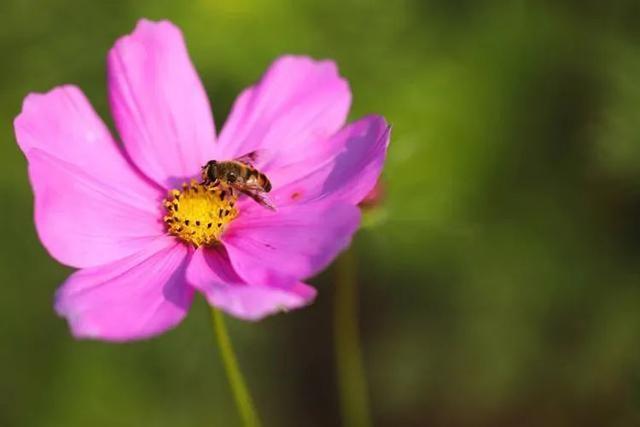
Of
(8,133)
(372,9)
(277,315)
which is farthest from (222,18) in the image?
(277,315)

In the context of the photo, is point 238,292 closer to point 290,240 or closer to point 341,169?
point 290,240

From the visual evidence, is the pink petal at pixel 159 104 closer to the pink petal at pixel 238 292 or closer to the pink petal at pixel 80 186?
the pink petal at pixel 80 186

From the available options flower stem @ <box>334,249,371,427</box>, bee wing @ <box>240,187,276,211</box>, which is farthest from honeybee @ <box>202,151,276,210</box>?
flower stem @ <box>334,249,371,427</box>

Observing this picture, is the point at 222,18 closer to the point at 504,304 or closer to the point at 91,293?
the point at 504,304

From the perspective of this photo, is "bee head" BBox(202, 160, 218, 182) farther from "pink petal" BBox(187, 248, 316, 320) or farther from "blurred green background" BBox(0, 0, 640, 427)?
"blurred green background" BBox(0, 0, 640, 427)

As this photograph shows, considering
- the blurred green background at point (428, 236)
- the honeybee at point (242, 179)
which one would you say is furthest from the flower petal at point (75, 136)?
the blurred green background at point (428, 236)
